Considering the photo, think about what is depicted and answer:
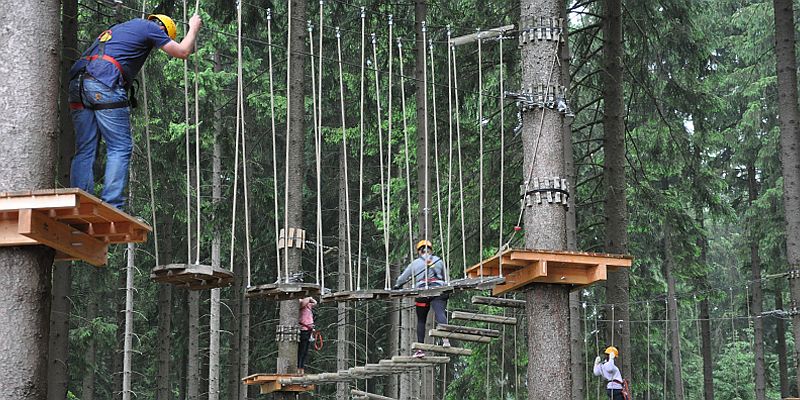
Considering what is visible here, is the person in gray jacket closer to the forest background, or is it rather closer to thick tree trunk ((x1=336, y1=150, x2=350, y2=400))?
the forest background

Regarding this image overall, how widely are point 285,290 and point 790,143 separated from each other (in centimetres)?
783

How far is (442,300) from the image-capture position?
10930mm

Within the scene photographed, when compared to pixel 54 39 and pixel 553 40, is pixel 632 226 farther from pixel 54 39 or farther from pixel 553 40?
pixel 54 39

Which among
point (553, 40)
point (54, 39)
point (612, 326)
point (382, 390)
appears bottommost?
point (382, 390)

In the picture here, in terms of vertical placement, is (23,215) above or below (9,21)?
below

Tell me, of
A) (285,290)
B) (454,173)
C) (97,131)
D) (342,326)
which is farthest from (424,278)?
(342,326)

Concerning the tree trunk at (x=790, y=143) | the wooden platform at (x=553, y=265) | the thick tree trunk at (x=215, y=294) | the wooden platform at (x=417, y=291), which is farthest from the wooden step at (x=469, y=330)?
the thick tree trunk at (x=215, y=294)

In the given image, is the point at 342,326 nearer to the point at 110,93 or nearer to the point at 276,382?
the point at 276,382

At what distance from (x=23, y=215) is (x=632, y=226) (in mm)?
15753

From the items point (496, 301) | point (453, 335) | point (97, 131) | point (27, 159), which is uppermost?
point (97, 131)

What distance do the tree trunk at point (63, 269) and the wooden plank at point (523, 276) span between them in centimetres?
467

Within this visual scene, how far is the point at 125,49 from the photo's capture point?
6.73 m

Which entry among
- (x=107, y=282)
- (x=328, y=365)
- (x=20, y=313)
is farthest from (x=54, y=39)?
(x=328, y=365)

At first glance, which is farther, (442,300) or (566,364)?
(442,300)
